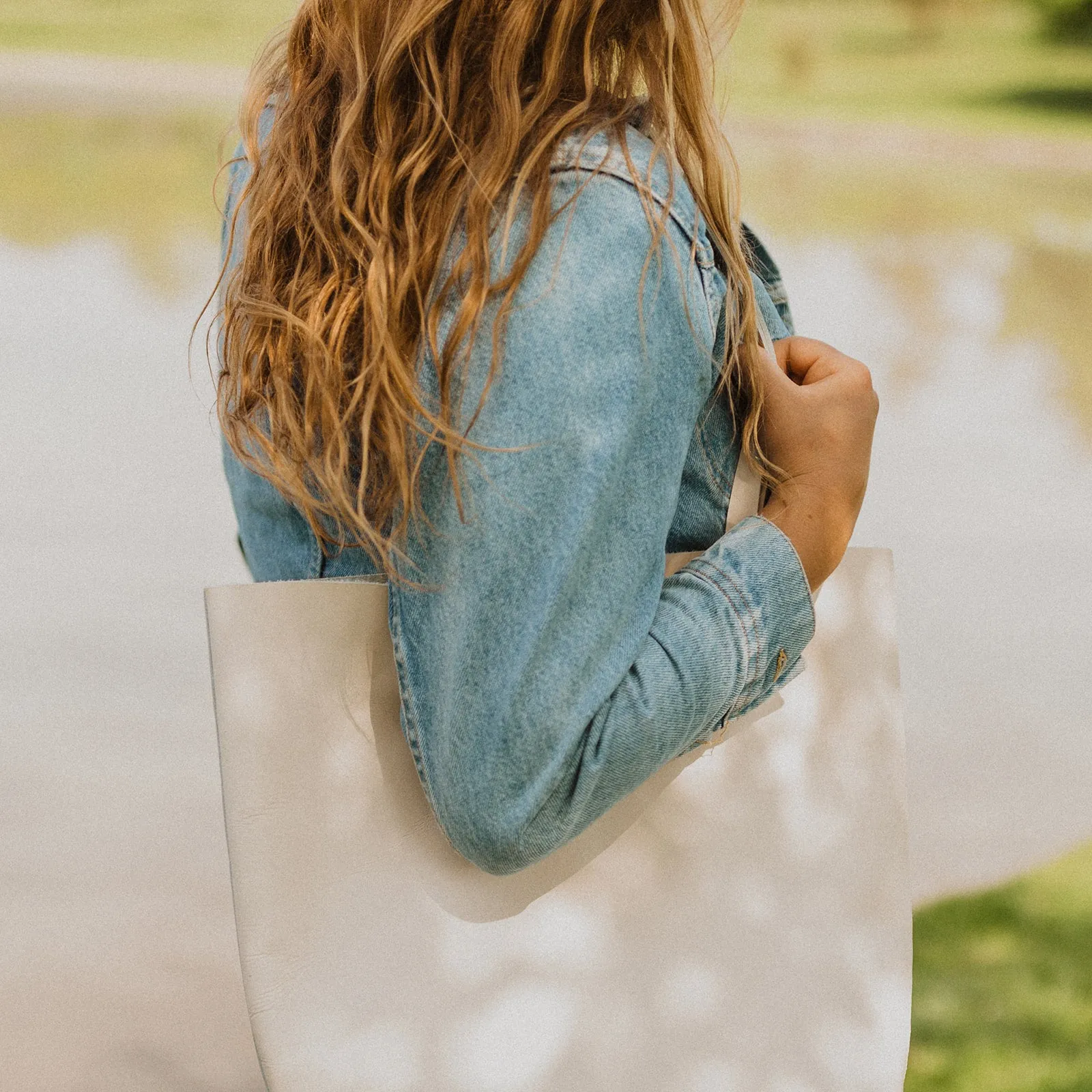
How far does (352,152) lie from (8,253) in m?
6.09

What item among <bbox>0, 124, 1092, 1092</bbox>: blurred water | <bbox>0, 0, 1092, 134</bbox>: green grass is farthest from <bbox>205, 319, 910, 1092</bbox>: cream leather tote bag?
<bbox>0, 0, 1092, 134</bbox>: green grass

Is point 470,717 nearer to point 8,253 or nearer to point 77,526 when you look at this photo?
point 77,526

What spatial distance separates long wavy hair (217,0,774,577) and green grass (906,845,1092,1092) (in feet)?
3.94

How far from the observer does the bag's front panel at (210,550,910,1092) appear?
75 cm

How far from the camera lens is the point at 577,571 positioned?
2.20ft

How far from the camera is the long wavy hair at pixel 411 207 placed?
0.69m

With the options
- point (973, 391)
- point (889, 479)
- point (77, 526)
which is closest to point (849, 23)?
point (973, 391)

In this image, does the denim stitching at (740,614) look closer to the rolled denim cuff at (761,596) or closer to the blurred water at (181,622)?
the rolled denim cuff at (761,596)

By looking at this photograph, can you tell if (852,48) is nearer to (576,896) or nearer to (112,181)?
(112,181)

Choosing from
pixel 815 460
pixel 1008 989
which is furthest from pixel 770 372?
pixel 1008 989

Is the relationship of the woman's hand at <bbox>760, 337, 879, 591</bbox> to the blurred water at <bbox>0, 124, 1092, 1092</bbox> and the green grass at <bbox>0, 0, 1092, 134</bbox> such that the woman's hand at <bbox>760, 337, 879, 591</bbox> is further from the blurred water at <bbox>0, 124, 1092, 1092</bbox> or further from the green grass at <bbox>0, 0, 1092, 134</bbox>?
the green grass at <bbox>0, 0, 1092, 134</bbox>

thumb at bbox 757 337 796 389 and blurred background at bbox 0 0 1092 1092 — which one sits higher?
thumb at bbox 757 337 796 389

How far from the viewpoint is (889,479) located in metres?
4.42

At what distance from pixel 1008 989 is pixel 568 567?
1445 millimetres
